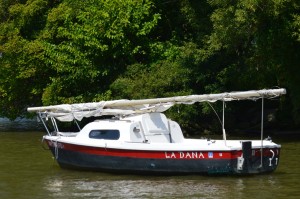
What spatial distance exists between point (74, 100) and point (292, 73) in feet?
45.1

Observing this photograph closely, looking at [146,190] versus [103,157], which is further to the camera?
[103,157]

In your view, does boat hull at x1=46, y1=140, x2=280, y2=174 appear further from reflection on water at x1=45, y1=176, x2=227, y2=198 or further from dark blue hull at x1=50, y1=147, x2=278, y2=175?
reflection on water at x1=45, y1=176, x2=227, y2=198

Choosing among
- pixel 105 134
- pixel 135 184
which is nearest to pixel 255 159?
pixel 135 184

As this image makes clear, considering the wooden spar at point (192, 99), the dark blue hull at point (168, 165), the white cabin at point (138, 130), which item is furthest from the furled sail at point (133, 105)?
the dark blue hull at point (168, 165)

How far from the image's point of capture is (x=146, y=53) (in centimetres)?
4297

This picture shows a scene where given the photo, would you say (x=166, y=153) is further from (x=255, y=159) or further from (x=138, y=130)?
(x=255, y=159)

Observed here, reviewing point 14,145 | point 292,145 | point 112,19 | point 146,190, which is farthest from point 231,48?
point 146,190

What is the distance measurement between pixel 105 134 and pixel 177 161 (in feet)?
10.2

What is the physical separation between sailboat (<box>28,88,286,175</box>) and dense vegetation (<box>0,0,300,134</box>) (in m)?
8.25

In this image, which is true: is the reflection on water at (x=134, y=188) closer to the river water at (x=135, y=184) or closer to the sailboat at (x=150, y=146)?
the river water at (x=135, y=184)

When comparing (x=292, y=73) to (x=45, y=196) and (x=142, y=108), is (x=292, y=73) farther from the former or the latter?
(x=45, y=196)

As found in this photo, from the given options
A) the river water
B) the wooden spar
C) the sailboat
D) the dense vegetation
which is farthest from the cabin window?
the dense vegetation

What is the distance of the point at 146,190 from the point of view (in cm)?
2162

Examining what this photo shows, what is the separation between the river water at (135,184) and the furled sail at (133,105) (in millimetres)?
2192
